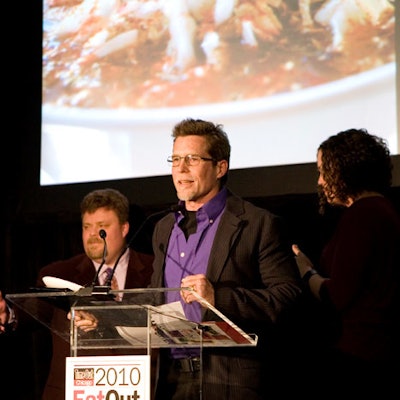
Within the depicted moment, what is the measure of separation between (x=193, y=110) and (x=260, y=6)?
0.69m

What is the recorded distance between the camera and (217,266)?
3254 millimetres

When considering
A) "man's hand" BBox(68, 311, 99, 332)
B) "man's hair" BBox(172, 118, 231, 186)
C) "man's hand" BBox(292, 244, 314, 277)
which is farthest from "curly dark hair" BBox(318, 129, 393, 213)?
"man's hand" BBox(68, 311, 99, 332)

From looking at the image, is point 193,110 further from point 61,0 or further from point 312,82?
point 61,0

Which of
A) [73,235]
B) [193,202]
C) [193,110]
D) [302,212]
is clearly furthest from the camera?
[73,235]

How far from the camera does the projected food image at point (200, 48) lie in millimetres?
4312

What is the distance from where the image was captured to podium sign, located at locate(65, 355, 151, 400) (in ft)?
8.30

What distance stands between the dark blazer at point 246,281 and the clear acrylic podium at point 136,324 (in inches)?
8.2

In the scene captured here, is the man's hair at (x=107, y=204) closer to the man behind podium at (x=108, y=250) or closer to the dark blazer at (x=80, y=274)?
the man behind podium at (x=108, y=250)

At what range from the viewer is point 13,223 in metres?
5.52

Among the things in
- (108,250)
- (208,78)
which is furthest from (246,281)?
(208,78)

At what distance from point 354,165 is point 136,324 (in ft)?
4.27

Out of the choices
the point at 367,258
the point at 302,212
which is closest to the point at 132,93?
the point at 302,212

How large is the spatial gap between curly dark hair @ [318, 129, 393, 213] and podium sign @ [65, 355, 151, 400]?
1350 millimetres

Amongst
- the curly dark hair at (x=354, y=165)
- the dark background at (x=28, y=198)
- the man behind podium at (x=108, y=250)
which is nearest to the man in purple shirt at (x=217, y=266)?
the curly dark hair at (x=354, y=165)
